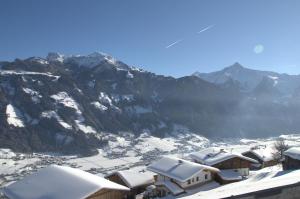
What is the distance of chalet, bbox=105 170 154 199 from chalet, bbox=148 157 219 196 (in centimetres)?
160

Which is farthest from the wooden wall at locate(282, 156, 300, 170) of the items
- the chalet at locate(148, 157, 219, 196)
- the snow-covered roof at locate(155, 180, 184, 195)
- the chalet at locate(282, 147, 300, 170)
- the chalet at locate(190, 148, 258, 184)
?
the snow-covered roof at locate(155, 180, 184, 195)

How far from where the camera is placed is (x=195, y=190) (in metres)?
48.9

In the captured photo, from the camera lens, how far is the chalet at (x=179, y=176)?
163ft

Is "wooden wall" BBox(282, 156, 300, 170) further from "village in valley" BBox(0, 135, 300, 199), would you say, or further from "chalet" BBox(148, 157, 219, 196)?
"chalet" BBox(148, 157, 219, 196)

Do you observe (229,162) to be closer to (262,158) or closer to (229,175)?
(229,175)

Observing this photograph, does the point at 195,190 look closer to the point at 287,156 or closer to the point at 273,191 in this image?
the point at 287,156

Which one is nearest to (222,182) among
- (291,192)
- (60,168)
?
(60,168)

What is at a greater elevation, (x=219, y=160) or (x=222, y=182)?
(x=219, y=160)

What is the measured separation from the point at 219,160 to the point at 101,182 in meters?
32.9

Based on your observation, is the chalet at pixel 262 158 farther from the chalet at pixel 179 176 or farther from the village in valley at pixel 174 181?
the chalet at pixel 179 176

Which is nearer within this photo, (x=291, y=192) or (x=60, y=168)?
(x=291, y=192)

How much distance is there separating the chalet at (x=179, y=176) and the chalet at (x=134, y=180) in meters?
1.60

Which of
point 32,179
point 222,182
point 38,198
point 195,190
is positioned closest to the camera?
point 38,198

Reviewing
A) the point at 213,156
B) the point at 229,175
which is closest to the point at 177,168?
the point at 229,175
